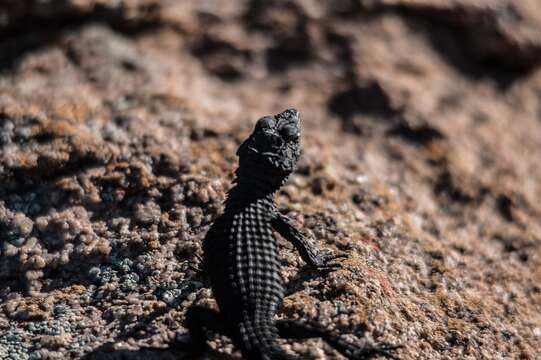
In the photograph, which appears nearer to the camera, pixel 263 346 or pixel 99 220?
pixel 263 346

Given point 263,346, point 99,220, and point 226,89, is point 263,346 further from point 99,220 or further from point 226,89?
point 226,89

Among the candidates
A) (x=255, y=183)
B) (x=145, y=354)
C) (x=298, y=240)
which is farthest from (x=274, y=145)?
(x=145, y=354)

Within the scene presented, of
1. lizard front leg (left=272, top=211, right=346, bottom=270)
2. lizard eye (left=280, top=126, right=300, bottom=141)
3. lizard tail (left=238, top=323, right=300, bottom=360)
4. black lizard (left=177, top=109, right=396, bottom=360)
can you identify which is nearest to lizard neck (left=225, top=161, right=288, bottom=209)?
black lizard (left=177, top=109, right=396, bottom=360)

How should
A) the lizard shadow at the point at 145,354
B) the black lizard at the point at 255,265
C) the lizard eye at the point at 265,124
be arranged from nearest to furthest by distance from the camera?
1. the black lizard at the point at 255,265
2. the lizard shadow at the point at 145,354
3. the lizard eye at the point at 265,124

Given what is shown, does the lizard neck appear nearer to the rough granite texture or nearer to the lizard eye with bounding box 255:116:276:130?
the lizard eye with bounding box 255:116:276:130

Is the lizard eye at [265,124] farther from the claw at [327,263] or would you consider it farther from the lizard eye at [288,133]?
the claw at [327,263]

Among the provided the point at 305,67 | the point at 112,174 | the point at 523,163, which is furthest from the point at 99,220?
the point at 523,163

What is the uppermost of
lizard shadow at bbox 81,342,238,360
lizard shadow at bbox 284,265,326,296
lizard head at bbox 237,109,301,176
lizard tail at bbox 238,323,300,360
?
lizard head at bbox 237,109,301,176

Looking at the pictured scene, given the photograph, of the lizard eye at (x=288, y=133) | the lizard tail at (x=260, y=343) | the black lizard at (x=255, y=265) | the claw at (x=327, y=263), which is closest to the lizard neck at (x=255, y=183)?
the black lizard at (x=255, y=265)
